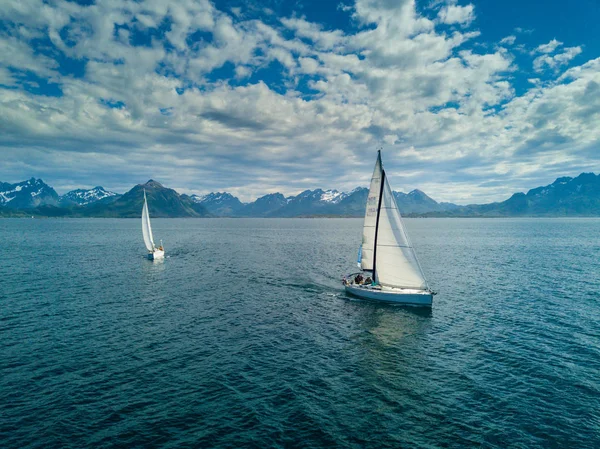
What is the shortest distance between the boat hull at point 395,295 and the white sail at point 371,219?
428 centimetres

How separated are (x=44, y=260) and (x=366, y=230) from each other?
93771 mm

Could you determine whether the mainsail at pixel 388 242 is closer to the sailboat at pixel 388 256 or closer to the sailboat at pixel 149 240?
the sailboat at pixel 388 256

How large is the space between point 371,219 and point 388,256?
283 inches

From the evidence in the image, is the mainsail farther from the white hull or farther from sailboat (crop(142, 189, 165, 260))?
sailboat (crop(142, 189, 165, 260))

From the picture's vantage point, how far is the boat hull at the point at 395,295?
52719 mm

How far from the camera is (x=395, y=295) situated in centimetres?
5497

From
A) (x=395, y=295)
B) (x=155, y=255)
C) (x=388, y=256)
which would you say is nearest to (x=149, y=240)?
(x=155, y=255)

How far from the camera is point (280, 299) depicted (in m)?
58.9

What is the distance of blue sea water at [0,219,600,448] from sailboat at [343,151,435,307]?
3498 millimetres

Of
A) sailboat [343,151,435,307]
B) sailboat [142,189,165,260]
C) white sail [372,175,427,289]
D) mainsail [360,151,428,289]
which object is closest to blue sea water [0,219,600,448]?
sailboat [343,151,435,307]

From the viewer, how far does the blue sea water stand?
23172 mm

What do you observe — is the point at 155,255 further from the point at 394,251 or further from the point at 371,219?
the point at 394,251

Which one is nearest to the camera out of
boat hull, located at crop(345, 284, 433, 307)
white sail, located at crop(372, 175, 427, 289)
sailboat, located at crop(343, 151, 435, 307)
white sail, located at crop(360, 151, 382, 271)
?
boat hull, located at crop(345, 284, 433, 307)

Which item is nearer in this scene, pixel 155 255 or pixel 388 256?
pixel 388 256
